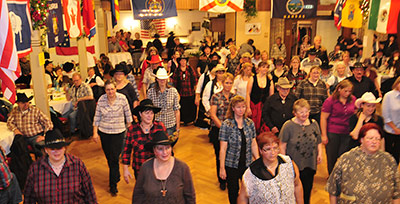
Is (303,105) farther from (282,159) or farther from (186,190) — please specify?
(186,190)

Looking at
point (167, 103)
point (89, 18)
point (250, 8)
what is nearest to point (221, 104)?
point (167, 103)

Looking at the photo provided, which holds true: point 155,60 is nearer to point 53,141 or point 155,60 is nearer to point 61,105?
point 61,105

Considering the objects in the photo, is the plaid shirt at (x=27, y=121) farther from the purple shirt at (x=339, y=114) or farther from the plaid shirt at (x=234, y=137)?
the purple shirt at (x=339, y=114)

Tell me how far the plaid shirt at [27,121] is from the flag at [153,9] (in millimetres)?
5815

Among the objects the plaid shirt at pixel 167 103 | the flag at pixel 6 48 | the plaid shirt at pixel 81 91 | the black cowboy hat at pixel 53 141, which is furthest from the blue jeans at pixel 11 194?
the plaid shirt at pixel 81 91

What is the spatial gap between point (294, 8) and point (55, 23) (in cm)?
840

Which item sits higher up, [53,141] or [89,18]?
[89,18]

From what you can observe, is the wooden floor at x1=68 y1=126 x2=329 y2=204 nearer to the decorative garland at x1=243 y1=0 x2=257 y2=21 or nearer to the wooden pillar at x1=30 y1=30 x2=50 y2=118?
the wooden pillar at x1=30 y1=30 x2=50 y2=118

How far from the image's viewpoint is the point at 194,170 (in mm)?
6660

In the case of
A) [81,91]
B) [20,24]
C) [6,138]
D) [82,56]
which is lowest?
[6,138]

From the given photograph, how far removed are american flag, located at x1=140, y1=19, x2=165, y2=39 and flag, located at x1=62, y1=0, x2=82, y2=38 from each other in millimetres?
13316

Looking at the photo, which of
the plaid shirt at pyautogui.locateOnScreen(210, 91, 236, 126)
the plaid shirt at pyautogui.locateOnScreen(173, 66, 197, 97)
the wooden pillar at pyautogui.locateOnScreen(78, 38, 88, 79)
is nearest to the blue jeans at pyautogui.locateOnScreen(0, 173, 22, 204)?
the plaid shirt at pyautogui.locateOnScreen(210, 91, 236, 126)

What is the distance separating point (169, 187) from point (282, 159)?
3.35 feet

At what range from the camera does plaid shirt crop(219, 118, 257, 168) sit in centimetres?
453
